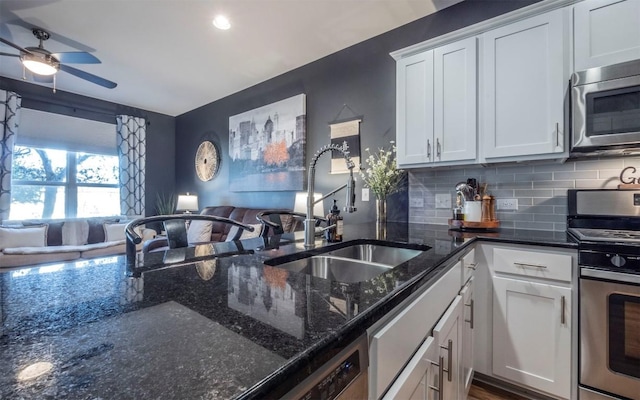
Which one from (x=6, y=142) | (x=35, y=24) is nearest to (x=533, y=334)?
(x=35, y=24)

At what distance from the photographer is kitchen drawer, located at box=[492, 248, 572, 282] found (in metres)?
1.43

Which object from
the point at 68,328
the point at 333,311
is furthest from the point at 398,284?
the point at 68,328

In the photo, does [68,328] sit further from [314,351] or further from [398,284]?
A: [398,284]

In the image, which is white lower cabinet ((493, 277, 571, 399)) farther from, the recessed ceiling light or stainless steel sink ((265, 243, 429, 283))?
the recessed ceiling light

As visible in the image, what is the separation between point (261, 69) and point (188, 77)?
1029 mm

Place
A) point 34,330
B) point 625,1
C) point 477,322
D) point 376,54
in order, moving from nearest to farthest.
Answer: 1. point 34,330
2. point 625,1
3. point 477,322
4. point 376,54

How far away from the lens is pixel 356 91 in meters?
2.88

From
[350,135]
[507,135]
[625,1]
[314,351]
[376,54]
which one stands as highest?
[376,54]

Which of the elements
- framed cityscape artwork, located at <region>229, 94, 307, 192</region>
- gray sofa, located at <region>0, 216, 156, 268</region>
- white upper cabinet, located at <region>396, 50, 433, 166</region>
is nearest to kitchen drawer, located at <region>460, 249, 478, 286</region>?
white upper cabinet, located at <region>396, 50, 433, 166</region>

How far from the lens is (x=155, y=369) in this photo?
0.36m

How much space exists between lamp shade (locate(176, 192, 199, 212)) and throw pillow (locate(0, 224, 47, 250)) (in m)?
1.61

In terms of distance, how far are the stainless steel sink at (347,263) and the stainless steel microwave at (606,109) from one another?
1142 millimetres

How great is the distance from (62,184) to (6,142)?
814 mm

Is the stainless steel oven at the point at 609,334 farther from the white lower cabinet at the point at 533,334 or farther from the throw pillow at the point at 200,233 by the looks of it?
the throw pillow at the point at 200,233
